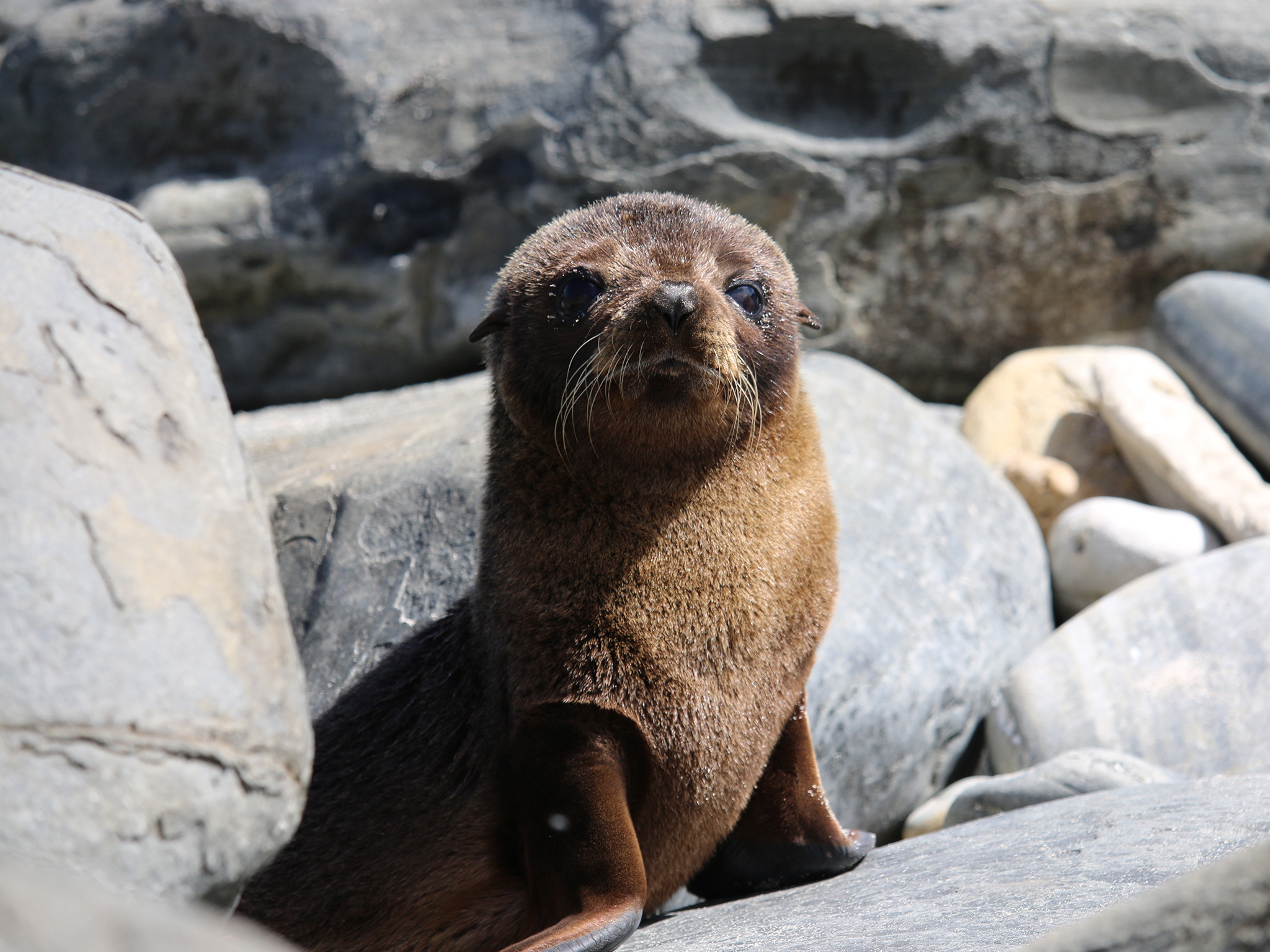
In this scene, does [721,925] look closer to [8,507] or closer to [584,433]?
[584,433]

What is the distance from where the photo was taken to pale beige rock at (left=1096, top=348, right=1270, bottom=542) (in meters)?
4.81

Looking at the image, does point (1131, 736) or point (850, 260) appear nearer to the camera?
point (1131, 736)

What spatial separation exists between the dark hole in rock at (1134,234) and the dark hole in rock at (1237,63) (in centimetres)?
87

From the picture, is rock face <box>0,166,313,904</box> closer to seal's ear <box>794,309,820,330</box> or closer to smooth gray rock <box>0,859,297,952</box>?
smooth gray rock <box>0,859,297,952</box>

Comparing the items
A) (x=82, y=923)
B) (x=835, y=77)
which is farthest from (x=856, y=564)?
(x=82, y=923)

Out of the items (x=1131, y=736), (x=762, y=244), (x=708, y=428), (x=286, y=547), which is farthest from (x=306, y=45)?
(x=1131, y=736)

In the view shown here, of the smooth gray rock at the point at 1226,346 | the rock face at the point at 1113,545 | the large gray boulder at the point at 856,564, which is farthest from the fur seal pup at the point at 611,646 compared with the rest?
the smooth gray rock at the point at 1226,346

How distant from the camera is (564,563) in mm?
2549

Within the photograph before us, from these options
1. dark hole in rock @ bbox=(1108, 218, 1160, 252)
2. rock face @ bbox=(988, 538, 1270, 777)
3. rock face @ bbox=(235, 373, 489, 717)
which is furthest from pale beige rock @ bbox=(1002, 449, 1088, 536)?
rock face @ bbox=(235, 373, 489, 717)

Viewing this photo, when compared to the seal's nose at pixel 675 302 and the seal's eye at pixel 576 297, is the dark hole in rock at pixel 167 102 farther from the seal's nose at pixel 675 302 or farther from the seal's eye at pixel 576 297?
the seal's nose at pixel 675 302

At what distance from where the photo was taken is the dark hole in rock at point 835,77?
5969 mm

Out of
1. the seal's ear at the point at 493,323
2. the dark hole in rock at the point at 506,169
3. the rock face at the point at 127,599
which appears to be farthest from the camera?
the dark hole in rock at the point at 506,169

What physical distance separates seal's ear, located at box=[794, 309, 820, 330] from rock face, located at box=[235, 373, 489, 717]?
1.24 m

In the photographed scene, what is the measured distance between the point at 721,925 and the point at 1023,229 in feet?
15.8
